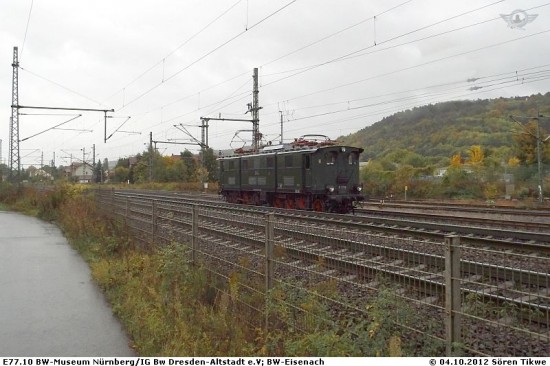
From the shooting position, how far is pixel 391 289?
14.5 feet

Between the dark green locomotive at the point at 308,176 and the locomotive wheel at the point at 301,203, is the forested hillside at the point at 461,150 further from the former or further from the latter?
the locomotive wheel at the point at 301,203

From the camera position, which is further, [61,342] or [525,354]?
[61,342]

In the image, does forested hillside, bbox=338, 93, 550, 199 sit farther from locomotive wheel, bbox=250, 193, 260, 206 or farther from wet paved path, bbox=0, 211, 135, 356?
wet paved path, bbox=0, 211, 135, 356

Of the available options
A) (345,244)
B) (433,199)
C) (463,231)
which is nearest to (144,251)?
(345,244)

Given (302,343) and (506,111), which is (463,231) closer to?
→ (302,343)

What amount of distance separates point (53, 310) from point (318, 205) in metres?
15.0

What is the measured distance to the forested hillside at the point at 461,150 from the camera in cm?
3353

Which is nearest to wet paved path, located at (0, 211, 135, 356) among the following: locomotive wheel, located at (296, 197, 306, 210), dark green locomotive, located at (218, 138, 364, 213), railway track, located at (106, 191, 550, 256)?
railway track, located at (106, 191, 550, 256)

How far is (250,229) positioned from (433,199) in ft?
95.8

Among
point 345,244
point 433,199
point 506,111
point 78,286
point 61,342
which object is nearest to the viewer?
point 345,244

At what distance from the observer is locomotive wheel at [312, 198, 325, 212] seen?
2127 centimetres

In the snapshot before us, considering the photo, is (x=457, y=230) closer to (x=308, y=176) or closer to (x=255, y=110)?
(x=308, y=176)

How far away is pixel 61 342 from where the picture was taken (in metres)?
6.08

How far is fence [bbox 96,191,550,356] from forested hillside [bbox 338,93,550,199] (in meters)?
24.3
